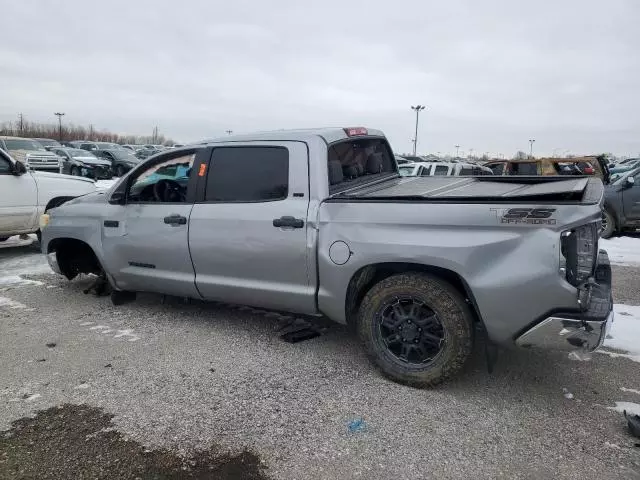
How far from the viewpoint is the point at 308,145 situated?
4020 mm

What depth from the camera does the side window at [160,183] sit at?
4.82 m

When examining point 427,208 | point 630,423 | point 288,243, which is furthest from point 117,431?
point 630,423

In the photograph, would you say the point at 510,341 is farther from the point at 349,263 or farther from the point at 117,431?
the point at 117,431

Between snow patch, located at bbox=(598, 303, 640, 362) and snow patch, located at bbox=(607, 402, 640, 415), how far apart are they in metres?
0.84

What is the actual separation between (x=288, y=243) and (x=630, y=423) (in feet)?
8.30

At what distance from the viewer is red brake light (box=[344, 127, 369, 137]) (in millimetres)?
4488

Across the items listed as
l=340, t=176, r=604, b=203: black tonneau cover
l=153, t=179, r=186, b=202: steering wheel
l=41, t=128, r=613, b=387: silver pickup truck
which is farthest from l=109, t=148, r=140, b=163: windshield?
l=340, t=176, r=604, b=203: black tonneau cover

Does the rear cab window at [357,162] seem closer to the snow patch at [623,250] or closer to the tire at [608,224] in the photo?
the snow patch at [623,250]

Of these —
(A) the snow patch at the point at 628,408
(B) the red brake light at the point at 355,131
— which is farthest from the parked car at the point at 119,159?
(A) the snow patch at the point at 628,408

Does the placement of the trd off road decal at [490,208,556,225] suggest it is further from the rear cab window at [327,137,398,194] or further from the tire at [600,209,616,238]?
the tire at [600,209,616,238]

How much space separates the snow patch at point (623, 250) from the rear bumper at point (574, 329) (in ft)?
14.9

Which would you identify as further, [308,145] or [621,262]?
[621,262]

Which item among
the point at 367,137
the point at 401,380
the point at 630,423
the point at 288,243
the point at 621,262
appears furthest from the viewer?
the point at 621,262

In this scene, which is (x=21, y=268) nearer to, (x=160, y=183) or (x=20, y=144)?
(x=160, y=183)
